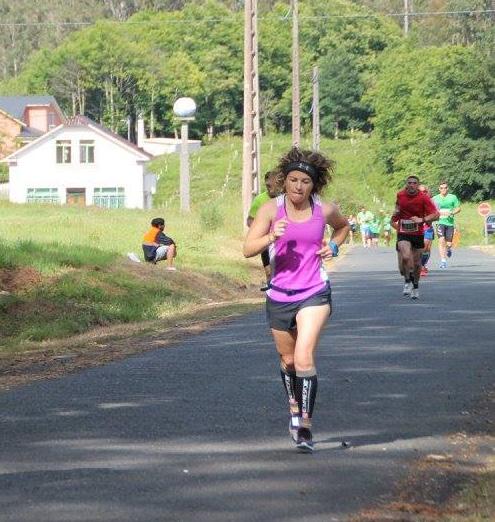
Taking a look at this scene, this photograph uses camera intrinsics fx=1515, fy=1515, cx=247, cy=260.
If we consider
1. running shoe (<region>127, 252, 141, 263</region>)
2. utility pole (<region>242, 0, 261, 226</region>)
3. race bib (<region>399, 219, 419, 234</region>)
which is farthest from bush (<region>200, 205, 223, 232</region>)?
race bib (<region>399, 219, 419, 234</region>)

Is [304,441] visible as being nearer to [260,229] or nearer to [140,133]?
[260,229]

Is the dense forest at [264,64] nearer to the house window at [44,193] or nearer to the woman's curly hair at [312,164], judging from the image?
the house window at [44,193]

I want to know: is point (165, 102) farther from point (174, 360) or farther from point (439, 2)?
point (174, 360)

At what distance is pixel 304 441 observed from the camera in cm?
872

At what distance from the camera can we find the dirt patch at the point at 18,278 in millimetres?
21984

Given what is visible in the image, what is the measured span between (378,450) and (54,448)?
189cm

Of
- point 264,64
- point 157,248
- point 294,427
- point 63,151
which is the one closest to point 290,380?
point 294,427

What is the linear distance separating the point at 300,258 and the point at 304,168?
0.53 m

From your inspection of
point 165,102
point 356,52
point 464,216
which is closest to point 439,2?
point 356,52

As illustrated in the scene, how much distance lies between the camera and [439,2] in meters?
137

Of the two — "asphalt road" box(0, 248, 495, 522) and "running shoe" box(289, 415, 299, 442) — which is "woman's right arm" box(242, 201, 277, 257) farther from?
"asphalt road" box(0, 248, 495, 522)

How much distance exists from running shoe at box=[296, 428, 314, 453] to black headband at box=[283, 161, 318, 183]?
1.47 metres

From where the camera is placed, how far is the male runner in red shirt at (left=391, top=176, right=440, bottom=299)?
70.1 ft

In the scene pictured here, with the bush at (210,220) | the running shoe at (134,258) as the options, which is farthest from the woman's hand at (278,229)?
the bush at (210,220)
